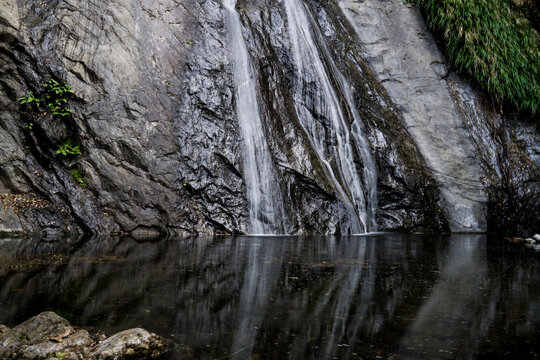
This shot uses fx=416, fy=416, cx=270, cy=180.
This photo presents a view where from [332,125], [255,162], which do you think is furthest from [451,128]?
[255,162]

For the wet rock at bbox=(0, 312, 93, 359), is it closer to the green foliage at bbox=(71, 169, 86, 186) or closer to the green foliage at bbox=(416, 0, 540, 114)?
the green foliage at bbox=(71, 169, 86, 186)

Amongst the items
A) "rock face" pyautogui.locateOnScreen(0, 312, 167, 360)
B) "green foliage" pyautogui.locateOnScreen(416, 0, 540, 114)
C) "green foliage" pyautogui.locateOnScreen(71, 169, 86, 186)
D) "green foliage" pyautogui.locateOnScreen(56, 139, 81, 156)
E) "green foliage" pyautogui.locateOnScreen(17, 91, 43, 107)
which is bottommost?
"rock face" pyautogui.locateOnScreen(0, 312, 167, 360)

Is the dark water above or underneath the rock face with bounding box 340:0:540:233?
underneath

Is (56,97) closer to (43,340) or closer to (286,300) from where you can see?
(286,300)

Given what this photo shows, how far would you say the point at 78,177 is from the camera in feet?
24.2

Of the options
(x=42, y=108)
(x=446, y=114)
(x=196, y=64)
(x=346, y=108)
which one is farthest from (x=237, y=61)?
(x=446, y=114)

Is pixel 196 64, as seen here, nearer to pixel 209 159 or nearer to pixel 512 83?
pixel 209 159

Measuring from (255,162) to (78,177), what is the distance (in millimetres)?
3351

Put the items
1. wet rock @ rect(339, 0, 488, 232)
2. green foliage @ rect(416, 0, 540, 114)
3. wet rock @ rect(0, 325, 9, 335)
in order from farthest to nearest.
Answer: green foliage @ rect(416, 0, 540, 114)
wet rock @ rect(339, 0, 488, 232)
wet rock @ rect(0, 325, 9, 335)

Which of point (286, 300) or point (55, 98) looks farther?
point (55, 98)

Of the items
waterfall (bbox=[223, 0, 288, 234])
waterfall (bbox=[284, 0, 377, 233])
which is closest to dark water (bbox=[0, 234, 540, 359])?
waterfall (bbox=[223, 0, 288, 234])

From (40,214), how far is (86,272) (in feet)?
12.1

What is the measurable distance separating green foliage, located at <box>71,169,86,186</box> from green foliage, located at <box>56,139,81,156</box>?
330 mm

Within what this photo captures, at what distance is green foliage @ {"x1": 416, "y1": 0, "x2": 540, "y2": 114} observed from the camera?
12141 mm
